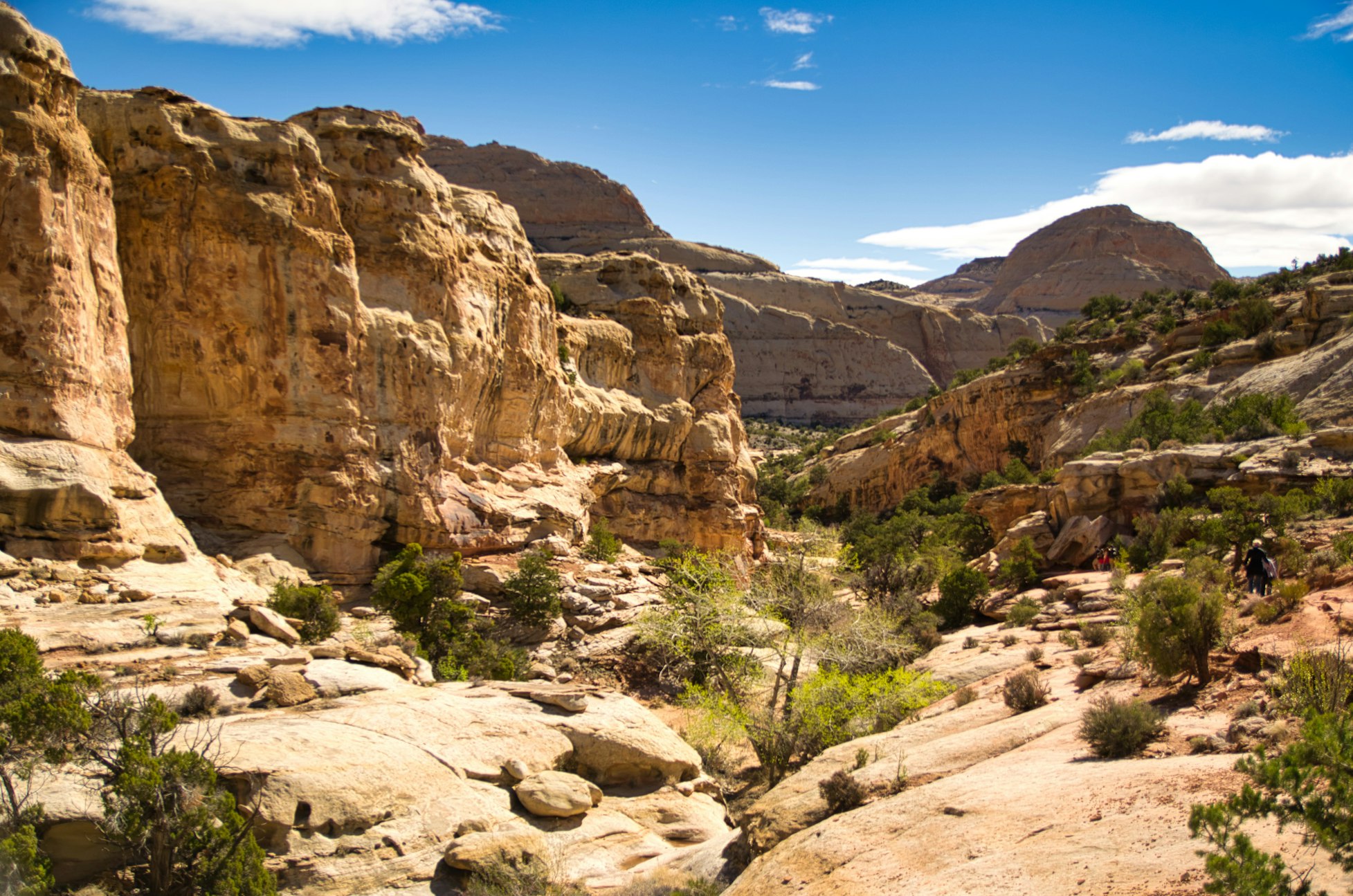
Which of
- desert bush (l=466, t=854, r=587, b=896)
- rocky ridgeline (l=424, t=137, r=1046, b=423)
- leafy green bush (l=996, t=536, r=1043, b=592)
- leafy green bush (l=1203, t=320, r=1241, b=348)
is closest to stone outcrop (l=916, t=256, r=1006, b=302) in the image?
rocky ridgeline (l=424, t=137, r=1046, b=423)

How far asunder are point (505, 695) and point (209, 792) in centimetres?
607

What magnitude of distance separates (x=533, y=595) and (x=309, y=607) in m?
6.46

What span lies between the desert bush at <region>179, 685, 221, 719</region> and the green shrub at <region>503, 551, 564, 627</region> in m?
10.8

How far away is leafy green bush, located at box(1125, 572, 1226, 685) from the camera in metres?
12.8

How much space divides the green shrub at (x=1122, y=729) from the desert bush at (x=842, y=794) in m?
3.09

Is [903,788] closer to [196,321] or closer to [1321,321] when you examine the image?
[196,321]

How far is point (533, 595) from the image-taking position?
23.8 m

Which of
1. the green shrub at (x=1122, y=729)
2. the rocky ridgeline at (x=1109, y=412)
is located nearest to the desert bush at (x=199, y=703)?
the green shrub at (x=1122, y=729)

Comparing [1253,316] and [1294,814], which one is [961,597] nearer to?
[1294,814]

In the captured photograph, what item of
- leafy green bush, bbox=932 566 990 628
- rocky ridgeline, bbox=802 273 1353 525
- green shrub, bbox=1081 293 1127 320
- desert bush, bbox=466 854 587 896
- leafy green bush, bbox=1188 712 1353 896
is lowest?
leafy green bush, bbox=932 566 990 628

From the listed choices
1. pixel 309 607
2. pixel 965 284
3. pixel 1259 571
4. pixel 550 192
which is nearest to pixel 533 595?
pixel 309 607

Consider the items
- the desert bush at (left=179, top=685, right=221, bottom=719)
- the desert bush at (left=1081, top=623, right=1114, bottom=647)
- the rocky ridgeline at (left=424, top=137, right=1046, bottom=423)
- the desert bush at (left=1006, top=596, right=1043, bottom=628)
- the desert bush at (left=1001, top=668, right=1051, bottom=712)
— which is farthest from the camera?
the rocky ridgeline at (left=424, top=137, right=1046, bottom=423)

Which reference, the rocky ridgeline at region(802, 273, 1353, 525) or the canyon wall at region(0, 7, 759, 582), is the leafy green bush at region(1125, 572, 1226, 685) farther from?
the canyon wall at region(0, 7, 759, 582)

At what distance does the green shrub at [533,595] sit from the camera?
2375 cm
